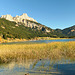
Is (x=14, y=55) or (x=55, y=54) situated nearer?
(x=55, y=54)

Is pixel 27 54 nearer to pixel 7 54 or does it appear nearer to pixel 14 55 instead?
pixel 14 55

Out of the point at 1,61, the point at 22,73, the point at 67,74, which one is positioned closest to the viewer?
the point at 67,74

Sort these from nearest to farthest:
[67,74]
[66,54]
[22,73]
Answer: [67,74] < [22,73] < [66,54]

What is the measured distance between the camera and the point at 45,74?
26.8 feet

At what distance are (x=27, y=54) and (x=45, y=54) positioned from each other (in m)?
2.90

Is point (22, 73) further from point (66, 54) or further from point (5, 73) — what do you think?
point (66, 54)

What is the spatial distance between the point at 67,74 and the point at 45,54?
752cm

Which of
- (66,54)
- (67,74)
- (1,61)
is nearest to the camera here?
(67,74)

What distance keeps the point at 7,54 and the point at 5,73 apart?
7120 millimetres

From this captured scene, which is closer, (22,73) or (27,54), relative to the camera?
(22,73)

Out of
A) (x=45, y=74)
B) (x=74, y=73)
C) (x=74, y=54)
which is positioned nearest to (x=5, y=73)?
(x=45, y=74)

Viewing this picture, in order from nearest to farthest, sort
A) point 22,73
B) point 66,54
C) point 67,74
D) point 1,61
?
point 67,74, point 22,73, point 1,61, point 66,54

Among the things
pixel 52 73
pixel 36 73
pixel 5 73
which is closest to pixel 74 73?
pixel 52 73

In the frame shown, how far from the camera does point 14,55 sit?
612 inches
